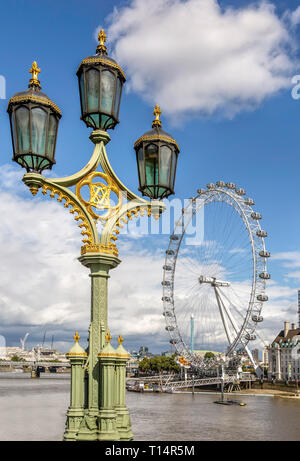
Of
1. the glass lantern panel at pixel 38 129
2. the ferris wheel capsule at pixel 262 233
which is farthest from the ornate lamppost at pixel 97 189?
the ferris wheel capsule at pixel 262 233

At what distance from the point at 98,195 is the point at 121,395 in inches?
96.6

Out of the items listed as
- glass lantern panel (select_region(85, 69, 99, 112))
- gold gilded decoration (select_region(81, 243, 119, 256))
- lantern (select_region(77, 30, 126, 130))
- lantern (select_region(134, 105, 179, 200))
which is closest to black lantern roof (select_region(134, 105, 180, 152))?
lantern (select_region(134, 105, 179, 200))

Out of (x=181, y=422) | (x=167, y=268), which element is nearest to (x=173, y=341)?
(x=167, y=268)

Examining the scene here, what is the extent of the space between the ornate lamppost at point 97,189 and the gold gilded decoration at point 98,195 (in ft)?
0.04

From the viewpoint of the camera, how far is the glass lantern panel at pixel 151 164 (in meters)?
6.50

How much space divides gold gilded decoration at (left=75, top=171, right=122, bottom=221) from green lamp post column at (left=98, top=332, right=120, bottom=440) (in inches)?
61.5

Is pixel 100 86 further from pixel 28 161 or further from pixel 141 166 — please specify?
pixel 28 161

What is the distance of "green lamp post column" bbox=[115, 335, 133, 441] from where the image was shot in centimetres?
591

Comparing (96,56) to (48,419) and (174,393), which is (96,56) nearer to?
(48,419)

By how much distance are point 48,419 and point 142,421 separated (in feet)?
26.8

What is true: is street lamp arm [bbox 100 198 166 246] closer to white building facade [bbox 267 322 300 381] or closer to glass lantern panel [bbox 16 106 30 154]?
glass lantern panel [bbox 16 106 30 154]

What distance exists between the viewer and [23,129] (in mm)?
5742
